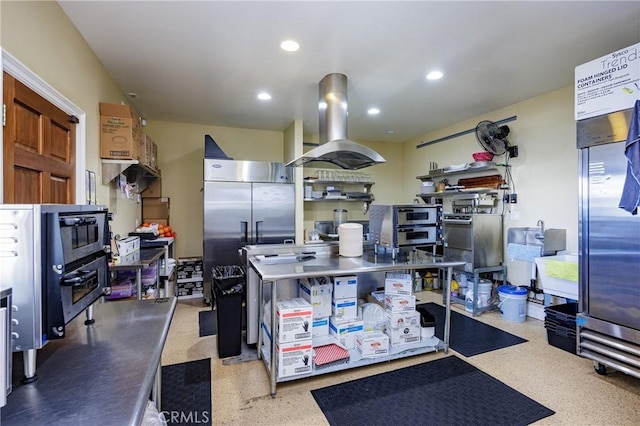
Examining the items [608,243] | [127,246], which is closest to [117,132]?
[127,246]

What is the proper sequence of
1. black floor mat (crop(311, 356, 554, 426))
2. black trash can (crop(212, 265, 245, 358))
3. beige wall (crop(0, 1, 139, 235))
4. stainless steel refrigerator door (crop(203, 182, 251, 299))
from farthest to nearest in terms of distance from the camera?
1. stainless steel refrigerator door (crop(203, 182, 251, 299))
2. black trash can (crop(212, 265, 245, 358))
3. black floor mat (crop(311, 356, 554, 426))
4. beige wall (crop(0, 1, 139, 235))

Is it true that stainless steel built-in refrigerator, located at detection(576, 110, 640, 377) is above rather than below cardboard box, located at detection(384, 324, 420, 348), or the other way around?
above

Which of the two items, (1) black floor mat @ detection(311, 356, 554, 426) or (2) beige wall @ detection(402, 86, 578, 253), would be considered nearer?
(1) black floor mat @ detection(311, 356, 554, 426)

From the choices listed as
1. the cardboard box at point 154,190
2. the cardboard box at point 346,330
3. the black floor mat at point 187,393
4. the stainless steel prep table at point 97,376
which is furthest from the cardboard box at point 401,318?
the cardboard box at point 154,190

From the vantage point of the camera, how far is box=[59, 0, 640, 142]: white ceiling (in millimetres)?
2182

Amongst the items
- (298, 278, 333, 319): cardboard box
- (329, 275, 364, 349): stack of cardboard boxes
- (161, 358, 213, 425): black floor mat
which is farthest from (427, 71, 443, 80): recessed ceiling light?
(161, 358, 213, 425): black floor mat

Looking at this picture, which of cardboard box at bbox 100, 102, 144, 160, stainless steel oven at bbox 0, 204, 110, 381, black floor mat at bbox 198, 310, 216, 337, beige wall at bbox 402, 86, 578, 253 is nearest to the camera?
stainless steel oven at bbox 0, 204, 110, 381

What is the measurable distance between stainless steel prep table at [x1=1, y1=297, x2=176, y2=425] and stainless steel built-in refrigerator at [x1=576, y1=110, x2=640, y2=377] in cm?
311

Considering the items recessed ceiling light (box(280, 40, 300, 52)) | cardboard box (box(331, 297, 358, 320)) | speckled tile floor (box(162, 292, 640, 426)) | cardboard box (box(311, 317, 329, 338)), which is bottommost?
speckled tile floor (box(162, 292, 640, 426))

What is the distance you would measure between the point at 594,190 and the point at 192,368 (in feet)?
12.0

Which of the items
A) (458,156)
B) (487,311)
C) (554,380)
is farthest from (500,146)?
(554,380)

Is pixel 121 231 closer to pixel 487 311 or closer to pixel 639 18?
pixel 487 311

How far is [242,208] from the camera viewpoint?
4.55m

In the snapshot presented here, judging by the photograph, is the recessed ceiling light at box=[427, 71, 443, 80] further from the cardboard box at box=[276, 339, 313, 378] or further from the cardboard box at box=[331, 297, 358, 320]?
the cardboard box at box=[276, 339, 313, 378]
